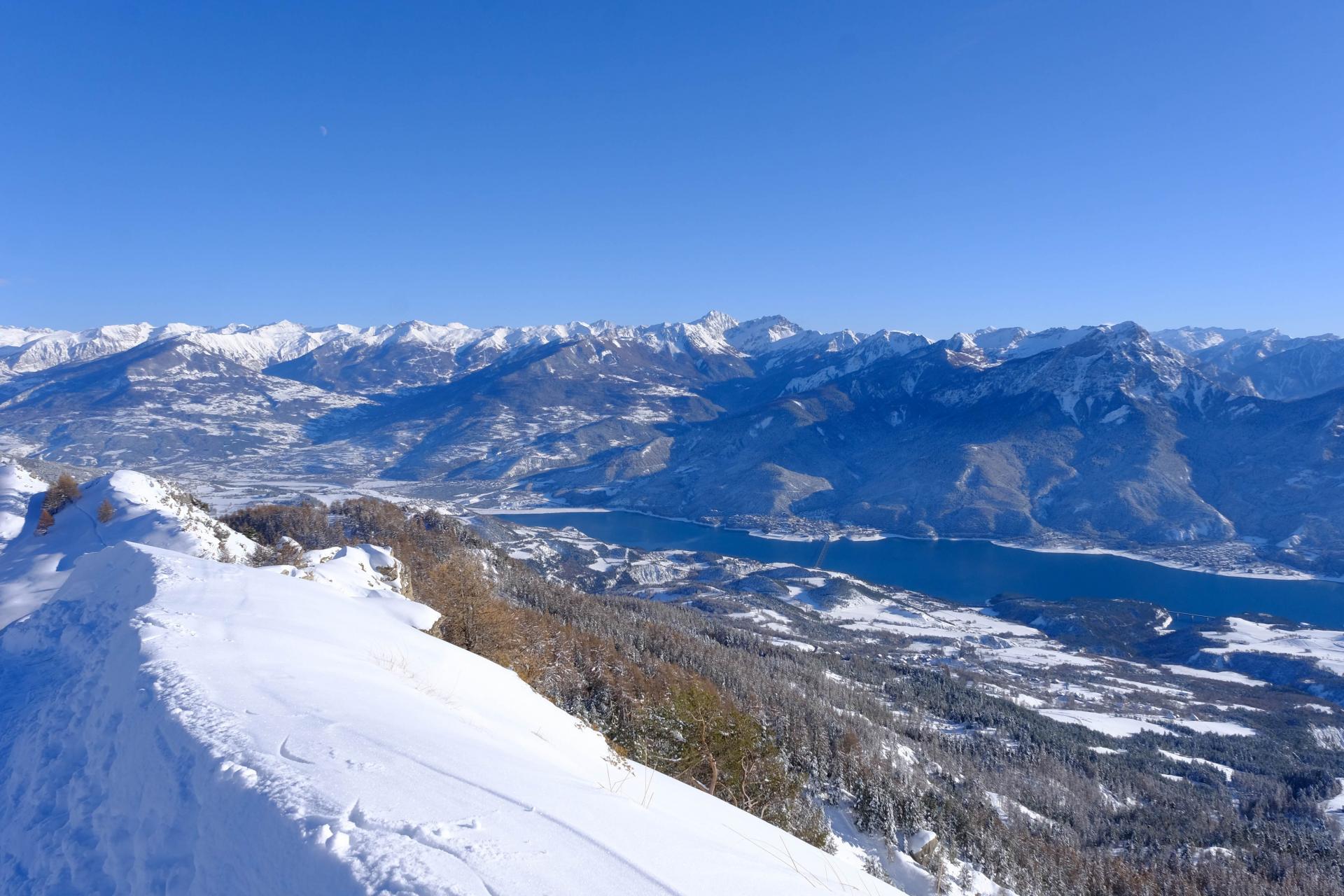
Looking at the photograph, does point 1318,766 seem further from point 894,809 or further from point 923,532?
point 923,532

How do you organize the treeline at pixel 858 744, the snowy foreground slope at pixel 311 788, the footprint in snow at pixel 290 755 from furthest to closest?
1. the treeline at pixel 858 744
2. the footprint in snow at pixel 290 755
3. the snowy foreground slope at pixel 311 788

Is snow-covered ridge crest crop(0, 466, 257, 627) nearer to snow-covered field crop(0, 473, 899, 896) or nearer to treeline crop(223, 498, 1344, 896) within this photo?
treeline crop(223, 498, 1344, 896)

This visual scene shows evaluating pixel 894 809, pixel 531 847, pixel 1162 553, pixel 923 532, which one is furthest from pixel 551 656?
pixel 1162 553

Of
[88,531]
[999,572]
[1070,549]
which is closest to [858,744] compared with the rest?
[88,531]

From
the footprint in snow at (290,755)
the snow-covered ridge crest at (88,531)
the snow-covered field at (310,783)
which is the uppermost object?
the footprint in snow at (290,755)

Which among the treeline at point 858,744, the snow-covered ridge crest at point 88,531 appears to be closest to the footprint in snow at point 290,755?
the treeline at point 858,744

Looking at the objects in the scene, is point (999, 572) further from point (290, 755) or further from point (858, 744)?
point (290, 755)

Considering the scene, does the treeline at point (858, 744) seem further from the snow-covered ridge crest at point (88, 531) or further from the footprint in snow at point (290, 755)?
the footprint in snow at point (290, 755)
